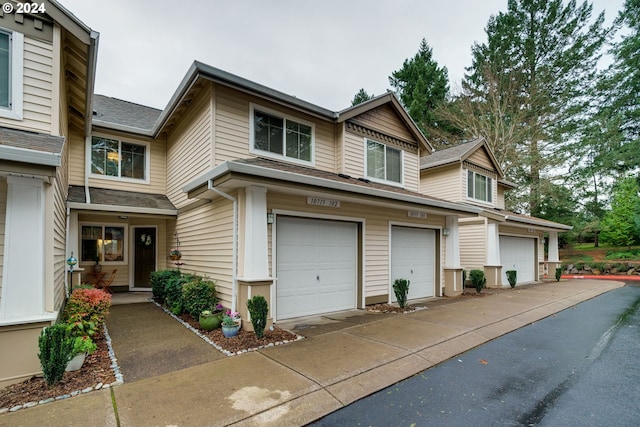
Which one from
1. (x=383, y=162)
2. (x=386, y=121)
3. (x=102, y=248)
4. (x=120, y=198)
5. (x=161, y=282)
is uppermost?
(x=386, y=121)

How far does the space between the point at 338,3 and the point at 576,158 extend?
64.8ft

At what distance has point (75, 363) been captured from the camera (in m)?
4.20

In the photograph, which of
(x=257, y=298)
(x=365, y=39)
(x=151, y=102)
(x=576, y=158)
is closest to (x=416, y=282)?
(x=257, y=298)

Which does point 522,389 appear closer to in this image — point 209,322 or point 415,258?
point 209,322

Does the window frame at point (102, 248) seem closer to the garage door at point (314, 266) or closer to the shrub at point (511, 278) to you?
the garage door at point (314, 266)

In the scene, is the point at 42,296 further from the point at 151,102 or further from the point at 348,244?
the point at 151,102

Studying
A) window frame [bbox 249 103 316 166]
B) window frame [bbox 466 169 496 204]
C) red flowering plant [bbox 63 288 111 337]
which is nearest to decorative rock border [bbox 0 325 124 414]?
red flowering plant [bbox 63 288 111 337]

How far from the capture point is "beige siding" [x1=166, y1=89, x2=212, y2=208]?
7.35 m

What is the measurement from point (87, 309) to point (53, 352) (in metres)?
1.80

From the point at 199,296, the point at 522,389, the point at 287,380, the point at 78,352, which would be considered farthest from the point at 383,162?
the point at 78,352

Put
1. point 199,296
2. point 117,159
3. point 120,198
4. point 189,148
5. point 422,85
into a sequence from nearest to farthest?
point 199,296 < point 189,148 < point 120,198 < point 117,159 < point 422,85

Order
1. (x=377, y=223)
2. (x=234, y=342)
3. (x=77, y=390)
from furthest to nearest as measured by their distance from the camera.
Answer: (x=377, y=223), (x=234, y=342), (x=77, y=390)

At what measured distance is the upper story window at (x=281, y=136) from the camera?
7832mm

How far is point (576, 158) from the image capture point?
22297 millimetres
